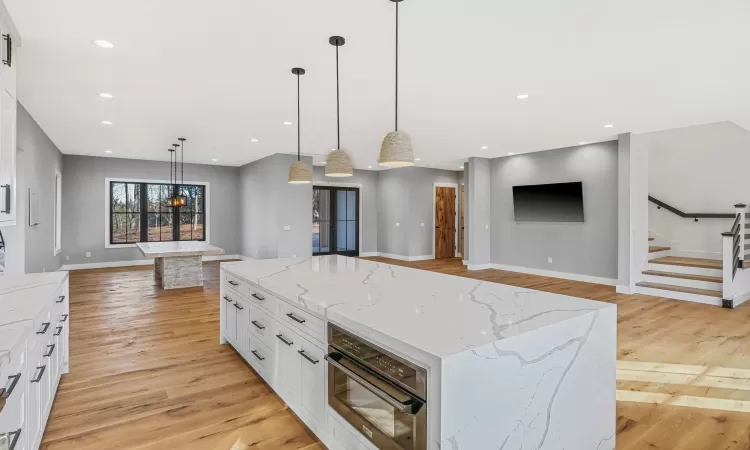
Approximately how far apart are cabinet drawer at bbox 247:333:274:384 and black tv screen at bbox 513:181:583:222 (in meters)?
6.34

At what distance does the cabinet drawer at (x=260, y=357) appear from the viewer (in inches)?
103

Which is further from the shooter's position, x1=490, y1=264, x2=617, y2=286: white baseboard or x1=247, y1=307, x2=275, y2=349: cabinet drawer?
x1=490, y1=264, x2=617, y2=286: white baseboard

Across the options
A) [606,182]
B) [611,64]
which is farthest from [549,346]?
[606,182]

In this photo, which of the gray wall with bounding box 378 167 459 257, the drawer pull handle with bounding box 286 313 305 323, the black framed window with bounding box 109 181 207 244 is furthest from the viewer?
the gray wall with bounding box 378 167 459 257

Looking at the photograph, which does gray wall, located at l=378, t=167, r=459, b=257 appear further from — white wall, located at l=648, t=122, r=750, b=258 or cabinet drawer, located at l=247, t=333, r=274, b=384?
cabinet drawer, located at l=247, t=333, r=274, b=384

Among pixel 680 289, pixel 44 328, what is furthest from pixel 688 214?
pixel 44 328

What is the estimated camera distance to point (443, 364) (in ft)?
4.07

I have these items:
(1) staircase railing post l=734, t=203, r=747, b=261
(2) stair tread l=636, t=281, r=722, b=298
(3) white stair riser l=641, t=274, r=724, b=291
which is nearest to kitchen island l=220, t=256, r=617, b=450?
(2) stair tread l=636, t=281, r=722, b=298

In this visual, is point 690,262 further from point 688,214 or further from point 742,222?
point 688,214

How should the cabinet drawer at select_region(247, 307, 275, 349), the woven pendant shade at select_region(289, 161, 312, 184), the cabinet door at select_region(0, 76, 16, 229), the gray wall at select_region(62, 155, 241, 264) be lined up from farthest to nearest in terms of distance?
the gray wall at select_region(62, 155, 241, 264)
the woven pendant shade at select_region(289, 161, 312, 184)
the cabinet drawer at select_region(247, 307, 275, 349)
the cabinet door at select_region(0, 76, 16, 229)

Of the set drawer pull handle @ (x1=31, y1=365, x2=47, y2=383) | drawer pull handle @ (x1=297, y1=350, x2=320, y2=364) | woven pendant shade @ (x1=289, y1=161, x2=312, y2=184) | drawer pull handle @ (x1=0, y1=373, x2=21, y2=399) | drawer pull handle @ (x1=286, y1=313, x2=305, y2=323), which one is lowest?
drawer pull handle @ (x1=31, y1=365, x2=47, y2=383)

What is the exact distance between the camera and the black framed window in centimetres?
916

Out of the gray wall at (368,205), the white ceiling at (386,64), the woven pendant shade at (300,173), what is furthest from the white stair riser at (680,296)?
the gray wall at (368,205)

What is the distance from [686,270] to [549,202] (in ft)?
7.84
